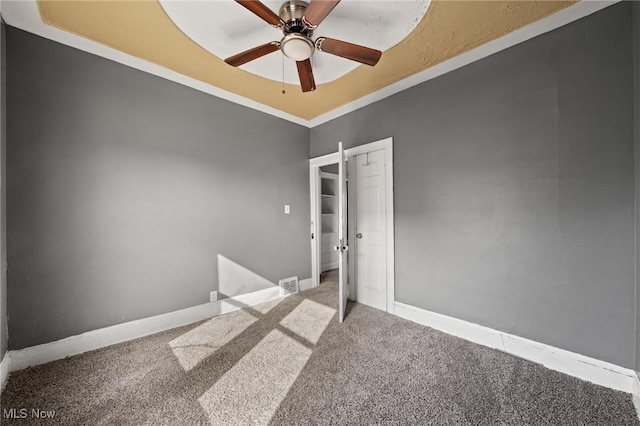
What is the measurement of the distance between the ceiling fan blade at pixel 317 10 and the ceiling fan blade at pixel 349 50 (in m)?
0.14

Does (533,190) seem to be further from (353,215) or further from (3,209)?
(3,209)

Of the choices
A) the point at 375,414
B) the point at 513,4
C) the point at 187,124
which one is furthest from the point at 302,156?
the point at 375,414

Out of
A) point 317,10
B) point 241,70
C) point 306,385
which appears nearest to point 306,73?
point 317,10

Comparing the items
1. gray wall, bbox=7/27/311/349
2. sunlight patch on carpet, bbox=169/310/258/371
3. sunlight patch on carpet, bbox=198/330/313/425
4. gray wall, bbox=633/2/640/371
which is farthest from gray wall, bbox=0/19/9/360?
gray wall, bbox=633/2/640/371

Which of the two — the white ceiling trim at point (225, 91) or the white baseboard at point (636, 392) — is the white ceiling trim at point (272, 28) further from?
the white baseboard at point (636, 392)

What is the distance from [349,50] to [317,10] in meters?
0.39

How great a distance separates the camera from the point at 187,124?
261cm

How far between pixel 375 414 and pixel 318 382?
16.7 inches

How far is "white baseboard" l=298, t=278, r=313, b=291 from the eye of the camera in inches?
143

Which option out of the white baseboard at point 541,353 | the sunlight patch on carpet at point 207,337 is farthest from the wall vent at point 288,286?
the white baseboard at point 541,353

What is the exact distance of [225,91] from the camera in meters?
2.84

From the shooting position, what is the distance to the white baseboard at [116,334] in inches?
71.0

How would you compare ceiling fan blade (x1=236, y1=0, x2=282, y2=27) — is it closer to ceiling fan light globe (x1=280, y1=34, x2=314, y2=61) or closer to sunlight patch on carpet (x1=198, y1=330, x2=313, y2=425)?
ceiling fan light globe (x1=280, y1=34, x2=314, y2=61)

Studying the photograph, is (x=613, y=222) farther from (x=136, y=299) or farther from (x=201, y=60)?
(x=136, y=299)
